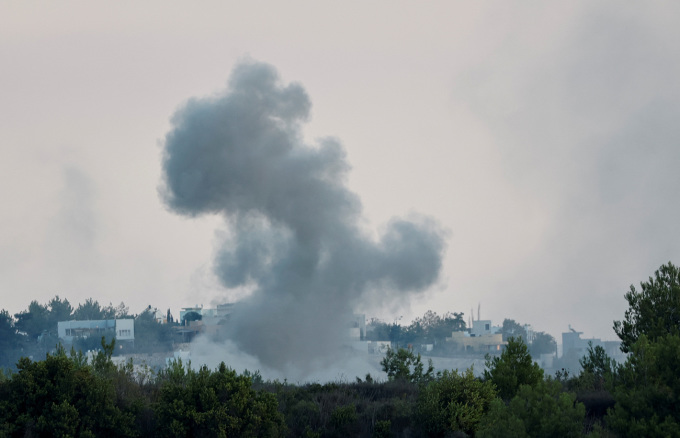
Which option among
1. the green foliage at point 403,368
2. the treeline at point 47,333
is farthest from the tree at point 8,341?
the green foliage at point 403,368

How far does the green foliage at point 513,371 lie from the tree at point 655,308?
459 centimetres

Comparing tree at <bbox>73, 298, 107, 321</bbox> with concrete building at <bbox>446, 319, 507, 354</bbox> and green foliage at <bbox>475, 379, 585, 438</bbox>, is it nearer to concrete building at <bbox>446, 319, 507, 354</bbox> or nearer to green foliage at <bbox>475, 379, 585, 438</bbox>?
concrete building at <bbox>446, 319, 507, 354</bbox>

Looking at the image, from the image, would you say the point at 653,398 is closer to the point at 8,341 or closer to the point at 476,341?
the point at 8,341

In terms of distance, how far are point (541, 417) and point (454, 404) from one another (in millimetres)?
7302

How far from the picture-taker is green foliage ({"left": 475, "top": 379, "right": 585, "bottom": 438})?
17.8m

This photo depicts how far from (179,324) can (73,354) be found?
121 m

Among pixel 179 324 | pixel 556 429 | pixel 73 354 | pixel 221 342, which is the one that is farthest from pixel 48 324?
pixel 556 429

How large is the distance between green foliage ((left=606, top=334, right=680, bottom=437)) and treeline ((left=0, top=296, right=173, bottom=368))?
110 m

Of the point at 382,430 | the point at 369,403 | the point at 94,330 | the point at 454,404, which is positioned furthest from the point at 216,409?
the point at 94,330

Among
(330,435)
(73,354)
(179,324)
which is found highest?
(179,324)

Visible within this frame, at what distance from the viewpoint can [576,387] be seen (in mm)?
31172

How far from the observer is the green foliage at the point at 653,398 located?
57.2 ft

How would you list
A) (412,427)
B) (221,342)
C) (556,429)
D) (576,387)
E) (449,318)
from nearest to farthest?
(556,429), (412,427), (576,387), (221,342), (449,318)

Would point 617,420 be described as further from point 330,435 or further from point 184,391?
point 184,391
